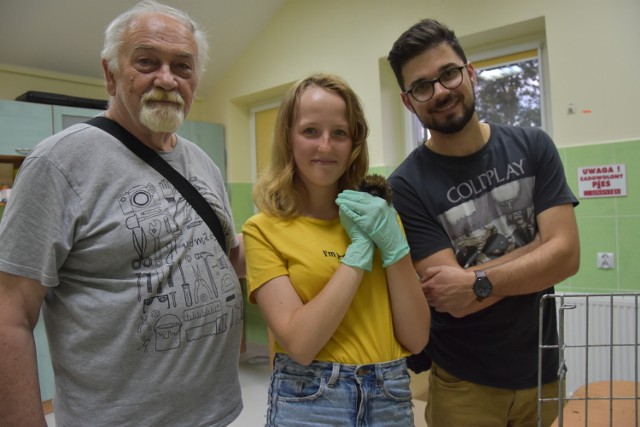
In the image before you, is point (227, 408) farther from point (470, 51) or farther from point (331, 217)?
point (470, 51)

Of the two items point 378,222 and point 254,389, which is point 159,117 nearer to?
point 378,222

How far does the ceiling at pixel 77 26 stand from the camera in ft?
9.75

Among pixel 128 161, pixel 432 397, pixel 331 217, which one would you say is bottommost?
pixel 432 397

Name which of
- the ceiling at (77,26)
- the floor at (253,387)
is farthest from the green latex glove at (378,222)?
the ceiling at (77,26)

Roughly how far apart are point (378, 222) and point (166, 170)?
550mm

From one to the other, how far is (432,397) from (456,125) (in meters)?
0.81

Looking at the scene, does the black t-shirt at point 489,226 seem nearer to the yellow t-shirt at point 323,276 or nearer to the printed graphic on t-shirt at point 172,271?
the yellow t-shirt at point 323,276

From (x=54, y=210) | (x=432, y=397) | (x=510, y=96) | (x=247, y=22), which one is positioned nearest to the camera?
(x=54, y=210)

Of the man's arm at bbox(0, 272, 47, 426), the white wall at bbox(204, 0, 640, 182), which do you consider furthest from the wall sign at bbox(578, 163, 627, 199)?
the man's arm at bbox(0, 272, 47, 426)

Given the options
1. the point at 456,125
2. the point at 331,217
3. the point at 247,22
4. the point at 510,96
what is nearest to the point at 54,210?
the point at 331,217

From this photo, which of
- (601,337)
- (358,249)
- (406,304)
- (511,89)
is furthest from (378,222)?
(511,89)

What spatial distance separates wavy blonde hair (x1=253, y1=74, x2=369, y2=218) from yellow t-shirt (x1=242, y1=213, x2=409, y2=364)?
0.05 metres

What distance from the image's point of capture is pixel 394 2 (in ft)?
10.1

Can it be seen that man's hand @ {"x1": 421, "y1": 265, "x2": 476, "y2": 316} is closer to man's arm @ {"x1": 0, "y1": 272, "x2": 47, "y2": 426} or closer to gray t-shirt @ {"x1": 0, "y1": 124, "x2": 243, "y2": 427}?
gray t-shirt @ {"x1": 0, "y1": 124, "x2": 243, "y2": 427}
